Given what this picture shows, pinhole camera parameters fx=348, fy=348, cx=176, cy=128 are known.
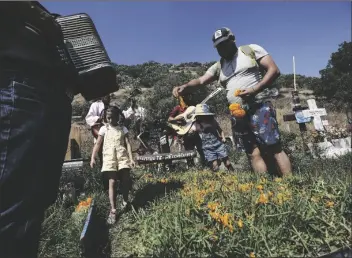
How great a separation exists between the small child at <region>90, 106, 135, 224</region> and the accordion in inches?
87.3

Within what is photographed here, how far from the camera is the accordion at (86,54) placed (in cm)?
193

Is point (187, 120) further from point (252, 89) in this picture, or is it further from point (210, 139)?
point (252, 89)

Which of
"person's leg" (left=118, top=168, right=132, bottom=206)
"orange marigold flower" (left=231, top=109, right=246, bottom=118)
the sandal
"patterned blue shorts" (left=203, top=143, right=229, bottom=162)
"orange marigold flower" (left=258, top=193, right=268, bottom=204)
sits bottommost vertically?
the sandal

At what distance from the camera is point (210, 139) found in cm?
683

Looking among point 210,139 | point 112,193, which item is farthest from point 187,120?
point 112,193

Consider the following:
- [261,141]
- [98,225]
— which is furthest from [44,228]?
[261,141]

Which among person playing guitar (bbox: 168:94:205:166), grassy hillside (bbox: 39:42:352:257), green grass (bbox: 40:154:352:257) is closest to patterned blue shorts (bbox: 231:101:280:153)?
grassy hillside (bbox: 39:42:352:257)

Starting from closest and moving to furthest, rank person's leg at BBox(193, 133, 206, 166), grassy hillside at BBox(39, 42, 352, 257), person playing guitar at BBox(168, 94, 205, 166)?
grassy hillside at BBox(39, 42, 352, 257) < person's leg at BBox(193, 133, 206, 166) < person playing guitar at BBox(168, 94, 205, 166)

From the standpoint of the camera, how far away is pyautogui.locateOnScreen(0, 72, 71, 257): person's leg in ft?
4.73

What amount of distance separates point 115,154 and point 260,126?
6.34 feet

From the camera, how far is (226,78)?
157 inches

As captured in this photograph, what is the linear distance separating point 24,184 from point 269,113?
2630 mm

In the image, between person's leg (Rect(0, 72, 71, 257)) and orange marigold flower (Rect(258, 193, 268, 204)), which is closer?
person's leg (Rect(0, 72, 71, 257))

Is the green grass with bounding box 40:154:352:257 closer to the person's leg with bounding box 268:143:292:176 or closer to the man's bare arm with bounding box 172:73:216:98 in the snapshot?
the person's leg with bounding box 268:143:292:176
